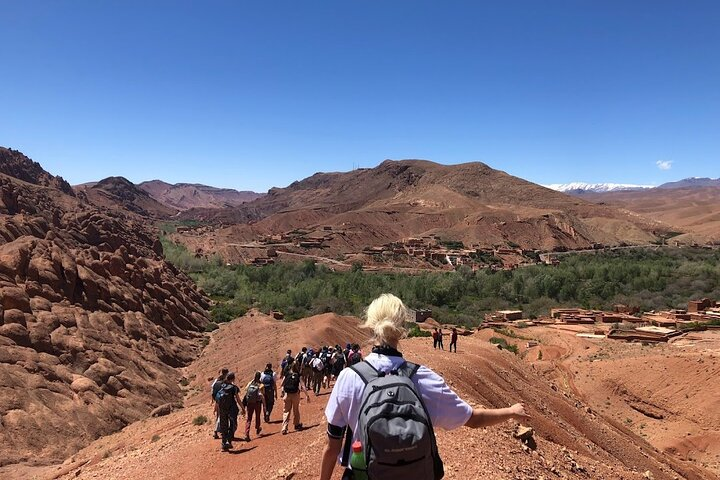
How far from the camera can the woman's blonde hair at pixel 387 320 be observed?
3.12 metres

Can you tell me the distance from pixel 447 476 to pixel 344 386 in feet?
15.4

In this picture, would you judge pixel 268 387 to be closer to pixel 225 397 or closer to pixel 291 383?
pixel 291 383

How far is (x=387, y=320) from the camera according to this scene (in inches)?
125

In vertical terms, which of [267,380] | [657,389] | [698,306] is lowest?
[657,389]

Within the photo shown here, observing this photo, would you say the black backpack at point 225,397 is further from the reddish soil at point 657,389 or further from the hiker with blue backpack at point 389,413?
the reddish soil at point 657,389

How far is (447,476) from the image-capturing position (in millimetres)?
6836

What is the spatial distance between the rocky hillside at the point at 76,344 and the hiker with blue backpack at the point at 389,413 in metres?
15.6

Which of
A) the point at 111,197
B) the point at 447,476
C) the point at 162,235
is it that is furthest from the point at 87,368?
the point at 111,197

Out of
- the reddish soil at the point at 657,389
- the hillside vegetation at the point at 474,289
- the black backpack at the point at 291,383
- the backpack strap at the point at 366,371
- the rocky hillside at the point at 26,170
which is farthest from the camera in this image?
the rocky hillside at the point at 26,170

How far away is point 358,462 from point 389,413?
0.34 metres

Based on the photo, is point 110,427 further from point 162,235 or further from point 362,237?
point 162,235

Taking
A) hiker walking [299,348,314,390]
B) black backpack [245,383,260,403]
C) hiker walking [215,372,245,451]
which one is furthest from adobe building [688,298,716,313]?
hiker walking [215,372,245,451]

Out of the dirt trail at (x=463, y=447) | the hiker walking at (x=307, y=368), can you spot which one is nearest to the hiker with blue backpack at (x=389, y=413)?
the dirt trail at (x=463, y=447)

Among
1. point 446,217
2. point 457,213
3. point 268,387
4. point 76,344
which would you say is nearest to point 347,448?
point 268,387
